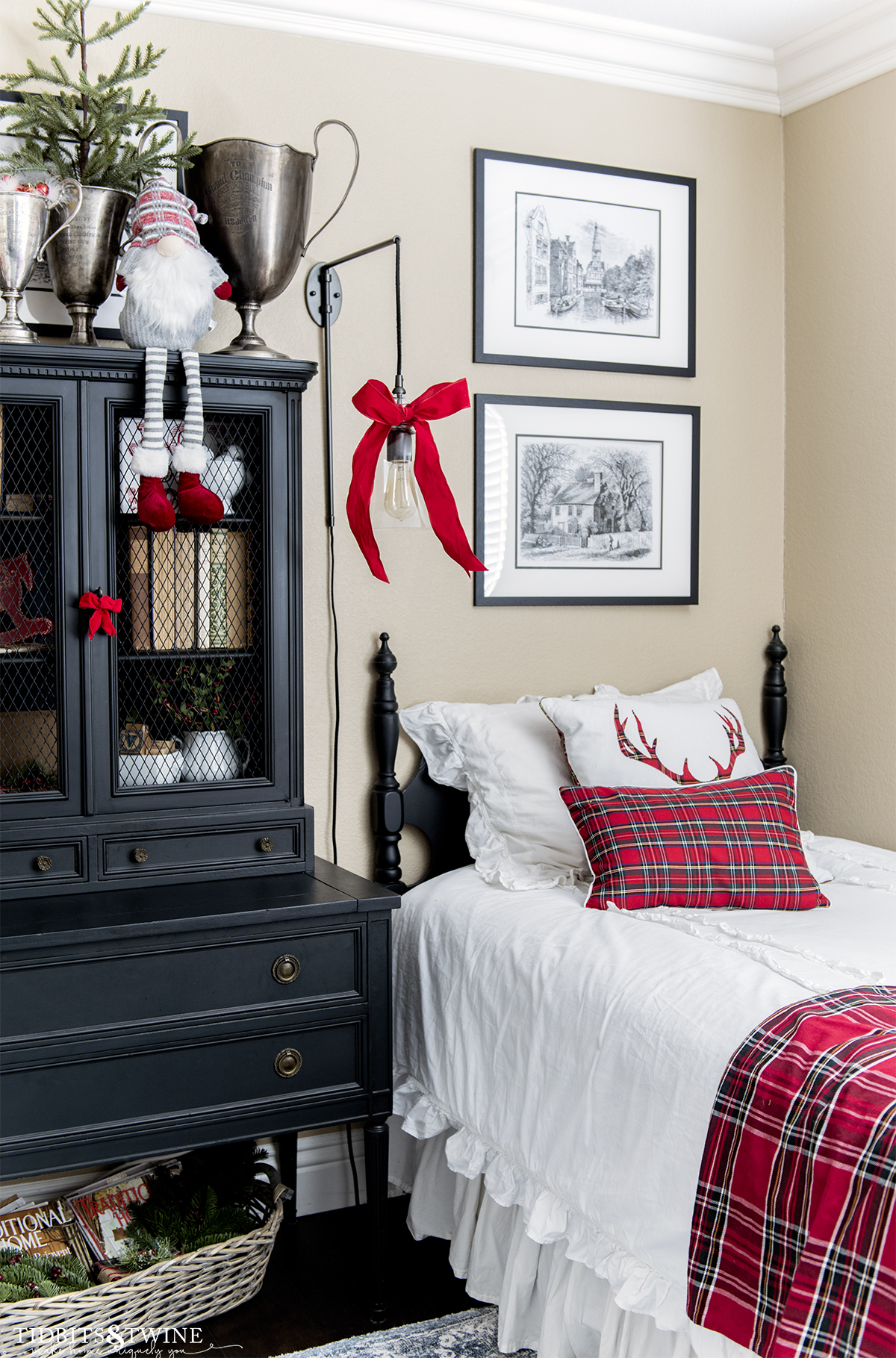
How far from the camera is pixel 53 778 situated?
208 cm

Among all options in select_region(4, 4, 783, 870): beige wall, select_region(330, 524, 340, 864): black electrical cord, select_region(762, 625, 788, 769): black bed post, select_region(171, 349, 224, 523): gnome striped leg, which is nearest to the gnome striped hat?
select_region(171, 349, 224, 523): gnome striped leg

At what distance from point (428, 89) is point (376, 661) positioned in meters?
1.32

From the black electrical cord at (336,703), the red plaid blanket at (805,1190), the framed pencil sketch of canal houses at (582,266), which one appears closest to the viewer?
the red plaid blanket at (805,1190)

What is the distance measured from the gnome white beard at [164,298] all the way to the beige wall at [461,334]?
0.39m

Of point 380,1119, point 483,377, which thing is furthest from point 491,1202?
point 483,377

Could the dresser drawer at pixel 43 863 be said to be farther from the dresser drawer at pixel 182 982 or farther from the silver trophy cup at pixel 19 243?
the silver trophy cup at pixel 19 243

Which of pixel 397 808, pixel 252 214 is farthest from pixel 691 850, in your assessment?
pixel 252 214

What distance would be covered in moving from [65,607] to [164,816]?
16.4 inches

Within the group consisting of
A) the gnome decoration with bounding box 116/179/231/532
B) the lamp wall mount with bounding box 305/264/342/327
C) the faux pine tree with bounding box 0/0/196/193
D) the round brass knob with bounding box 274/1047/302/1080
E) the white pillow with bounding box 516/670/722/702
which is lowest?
the round brass knob with bounding box 274/1047/302/1080

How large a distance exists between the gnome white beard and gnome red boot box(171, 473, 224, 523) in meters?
0.24

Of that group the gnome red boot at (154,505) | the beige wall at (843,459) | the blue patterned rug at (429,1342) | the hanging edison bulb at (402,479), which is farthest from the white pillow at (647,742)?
the blue patterned rug at (429,1342)

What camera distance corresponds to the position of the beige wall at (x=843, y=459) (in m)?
2.81

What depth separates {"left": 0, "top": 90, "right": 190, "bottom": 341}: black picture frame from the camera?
2291 millimetres

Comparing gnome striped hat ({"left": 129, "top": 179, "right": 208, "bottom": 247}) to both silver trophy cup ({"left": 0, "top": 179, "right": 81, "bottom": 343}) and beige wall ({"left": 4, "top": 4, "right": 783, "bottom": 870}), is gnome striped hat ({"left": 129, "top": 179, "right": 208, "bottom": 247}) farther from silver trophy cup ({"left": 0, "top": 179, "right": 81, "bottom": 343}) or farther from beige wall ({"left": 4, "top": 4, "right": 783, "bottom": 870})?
beige wall ({"left": 4, "top": 4, "right": 783, "bottom": 870})
